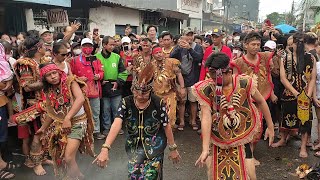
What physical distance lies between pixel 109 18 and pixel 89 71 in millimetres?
10385

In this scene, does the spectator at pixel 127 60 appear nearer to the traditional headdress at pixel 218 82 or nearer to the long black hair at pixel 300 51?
the long black hair at pixel 300 51

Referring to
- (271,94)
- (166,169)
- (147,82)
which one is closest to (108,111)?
(166,169)

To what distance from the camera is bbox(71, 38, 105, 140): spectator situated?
241 inches

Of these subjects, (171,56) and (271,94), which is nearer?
(271,94)

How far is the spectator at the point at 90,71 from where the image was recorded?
6.12 m

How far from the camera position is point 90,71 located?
6.21m

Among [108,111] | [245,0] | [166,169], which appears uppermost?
[245,0]

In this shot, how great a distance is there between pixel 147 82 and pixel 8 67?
2617 mm

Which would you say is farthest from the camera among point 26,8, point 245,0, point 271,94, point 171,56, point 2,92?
point 245,0

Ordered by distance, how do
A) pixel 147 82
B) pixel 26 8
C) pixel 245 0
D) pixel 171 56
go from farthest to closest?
pixel 245 0 → pixel 26 8 → pixel 171 56 → pixel 147 82

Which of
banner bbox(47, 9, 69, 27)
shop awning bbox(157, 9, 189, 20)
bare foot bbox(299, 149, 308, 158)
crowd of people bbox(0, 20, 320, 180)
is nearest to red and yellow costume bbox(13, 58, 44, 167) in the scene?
crowd of people bbox(0, 20, 320, 180)

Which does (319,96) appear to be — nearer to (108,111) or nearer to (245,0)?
(108,111)

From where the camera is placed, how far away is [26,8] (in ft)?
34.9

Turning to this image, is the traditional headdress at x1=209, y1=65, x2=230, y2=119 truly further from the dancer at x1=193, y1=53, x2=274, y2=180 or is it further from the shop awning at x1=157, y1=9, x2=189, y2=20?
→ the shop awning at x1=157, y1=9, x2=189, y2=20
